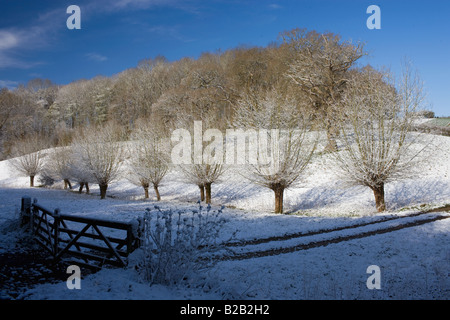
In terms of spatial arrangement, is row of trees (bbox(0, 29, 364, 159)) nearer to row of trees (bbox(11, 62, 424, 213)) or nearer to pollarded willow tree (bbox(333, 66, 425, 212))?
row of trees (bbox(11, 62, 424, 213))

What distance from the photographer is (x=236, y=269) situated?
8.79 meters

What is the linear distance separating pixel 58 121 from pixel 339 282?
85351mm

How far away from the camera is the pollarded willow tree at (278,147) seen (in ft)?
64.2

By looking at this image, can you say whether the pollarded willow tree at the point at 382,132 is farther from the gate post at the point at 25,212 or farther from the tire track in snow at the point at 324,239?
the gate post at the point at 25,212

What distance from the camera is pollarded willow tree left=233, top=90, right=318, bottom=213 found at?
64.2ft

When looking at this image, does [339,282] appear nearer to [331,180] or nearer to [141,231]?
[141,231]

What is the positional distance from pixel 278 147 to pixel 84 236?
1337 cm

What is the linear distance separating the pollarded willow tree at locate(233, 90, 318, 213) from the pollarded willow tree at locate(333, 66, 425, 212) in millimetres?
3017

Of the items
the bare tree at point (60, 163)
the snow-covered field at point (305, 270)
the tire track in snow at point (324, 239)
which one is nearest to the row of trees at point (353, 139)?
the snow-covered field at point (305, 270)

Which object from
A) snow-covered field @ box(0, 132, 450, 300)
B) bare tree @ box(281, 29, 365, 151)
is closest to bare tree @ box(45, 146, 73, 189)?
snow-covered field @ box(0, 132, 450, 300)

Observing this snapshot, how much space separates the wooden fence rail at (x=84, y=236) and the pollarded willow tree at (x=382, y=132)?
14.9 metres

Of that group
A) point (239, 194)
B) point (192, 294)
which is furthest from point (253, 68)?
point (192, 294)

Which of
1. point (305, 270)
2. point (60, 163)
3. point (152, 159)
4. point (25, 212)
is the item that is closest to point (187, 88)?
point (152, 159)

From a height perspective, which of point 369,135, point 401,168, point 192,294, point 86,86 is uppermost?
point 86,86
